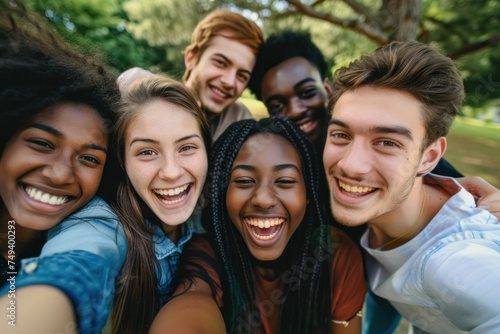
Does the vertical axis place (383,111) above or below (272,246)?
above

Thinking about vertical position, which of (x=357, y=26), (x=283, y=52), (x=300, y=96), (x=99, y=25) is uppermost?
(x=99, y=25)

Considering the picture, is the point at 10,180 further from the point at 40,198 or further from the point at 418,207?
the point at 418,207

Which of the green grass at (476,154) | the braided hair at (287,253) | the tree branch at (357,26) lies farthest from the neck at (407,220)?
the green grass at (476,154)

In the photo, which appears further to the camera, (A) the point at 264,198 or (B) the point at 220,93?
(B) the point at 220,93

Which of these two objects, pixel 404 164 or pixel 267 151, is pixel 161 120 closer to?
pixel 267 151

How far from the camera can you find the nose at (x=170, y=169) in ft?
6.49

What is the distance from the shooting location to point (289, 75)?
3.13 m

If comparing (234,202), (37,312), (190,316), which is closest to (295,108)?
(234,202)

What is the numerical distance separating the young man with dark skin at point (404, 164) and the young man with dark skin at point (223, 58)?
4.40ft

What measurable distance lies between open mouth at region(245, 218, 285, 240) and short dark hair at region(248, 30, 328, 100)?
67.6 inches

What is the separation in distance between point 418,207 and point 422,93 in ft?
2.33

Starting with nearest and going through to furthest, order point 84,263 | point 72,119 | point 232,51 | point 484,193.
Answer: point 84,263, point 72,119, point 484,193, point 232,51

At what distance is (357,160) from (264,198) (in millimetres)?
573

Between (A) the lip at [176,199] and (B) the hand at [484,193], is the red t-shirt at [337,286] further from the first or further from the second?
(B) the hand at [484,193]
